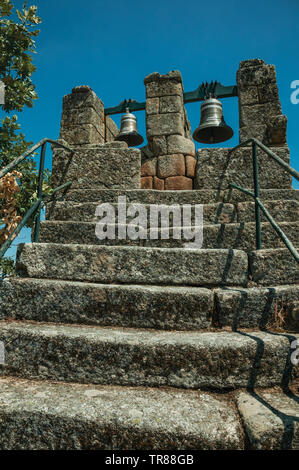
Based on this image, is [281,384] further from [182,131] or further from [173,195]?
[182,131]

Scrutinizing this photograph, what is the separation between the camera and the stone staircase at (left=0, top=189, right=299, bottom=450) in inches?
54.1

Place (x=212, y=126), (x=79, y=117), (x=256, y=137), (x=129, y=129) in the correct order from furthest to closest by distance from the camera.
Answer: (x=129, y=129), (x=212, y=126), (x=79, y=117), (x=256, y=137)

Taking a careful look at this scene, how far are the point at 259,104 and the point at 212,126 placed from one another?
1.05m

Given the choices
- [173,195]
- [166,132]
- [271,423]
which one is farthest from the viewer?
[166,132]

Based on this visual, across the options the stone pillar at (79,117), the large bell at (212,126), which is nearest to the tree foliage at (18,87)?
the stone pillar at (79,117)

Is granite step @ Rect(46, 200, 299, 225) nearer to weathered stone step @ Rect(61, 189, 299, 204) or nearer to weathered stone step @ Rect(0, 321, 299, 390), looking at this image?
weathered stone step @ Rect(61, 189, 299, 204)

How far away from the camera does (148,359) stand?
5.67 feet

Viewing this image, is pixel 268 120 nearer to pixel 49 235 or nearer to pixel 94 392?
pixel 49 235

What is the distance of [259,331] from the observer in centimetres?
204

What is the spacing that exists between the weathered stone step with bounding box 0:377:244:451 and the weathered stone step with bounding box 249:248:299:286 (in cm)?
114

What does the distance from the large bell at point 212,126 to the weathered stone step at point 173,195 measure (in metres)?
2.16

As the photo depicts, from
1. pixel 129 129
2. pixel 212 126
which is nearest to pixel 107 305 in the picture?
pixel 212 126
